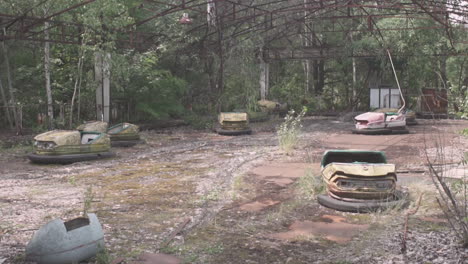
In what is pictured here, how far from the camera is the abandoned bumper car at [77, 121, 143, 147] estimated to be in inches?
386

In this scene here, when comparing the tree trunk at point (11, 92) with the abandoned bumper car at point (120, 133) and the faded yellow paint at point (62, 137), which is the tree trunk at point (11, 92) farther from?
the faded yellow paint at point (62, 137)

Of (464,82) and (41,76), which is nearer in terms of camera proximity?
(41,76)

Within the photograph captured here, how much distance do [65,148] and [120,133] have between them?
2239 mm

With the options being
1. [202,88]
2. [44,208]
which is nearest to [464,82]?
[202,88]

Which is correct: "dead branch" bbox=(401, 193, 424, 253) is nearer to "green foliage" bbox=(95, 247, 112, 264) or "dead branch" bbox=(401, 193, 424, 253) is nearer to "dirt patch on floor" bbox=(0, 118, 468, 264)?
"dirt patch on floor" bbox=(0, 118, 468, 264)

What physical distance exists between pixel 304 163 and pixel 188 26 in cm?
946

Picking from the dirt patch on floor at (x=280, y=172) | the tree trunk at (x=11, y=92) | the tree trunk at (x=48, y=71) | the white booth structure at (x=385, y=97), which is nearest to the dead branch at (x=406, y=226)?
the dirt patch on floor at (x=280, y=172)

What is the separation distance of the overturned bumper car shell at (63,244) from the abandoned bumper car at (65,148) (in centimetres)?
485

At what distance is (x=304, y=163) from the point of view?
7.93 metres

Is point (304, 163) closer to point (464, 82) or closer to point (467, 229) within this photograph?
point (467, 229)

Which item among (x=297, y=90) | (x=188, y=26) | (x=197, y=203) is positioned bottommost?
(x=197, y=203)

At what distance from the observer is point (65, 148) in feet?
26.5

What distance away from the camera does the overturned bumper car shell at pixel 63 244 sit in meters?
3.24

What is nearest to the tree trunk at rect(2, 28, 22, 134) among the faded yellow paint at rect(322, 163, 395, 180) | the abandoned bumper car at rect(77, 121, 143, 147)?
the abandoned bumper car at rect(77, 121, 143, 147)
